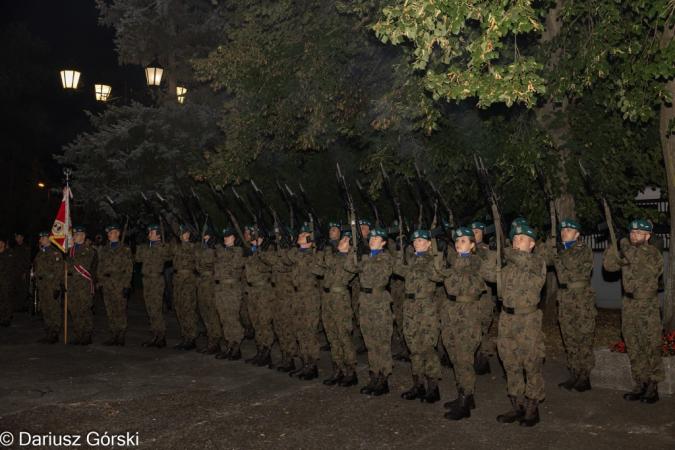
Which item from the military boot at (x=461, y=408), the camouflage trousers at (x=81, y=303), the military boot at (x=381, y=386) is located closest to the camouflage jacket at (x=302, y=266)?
the military boot at (x=381, y=386)

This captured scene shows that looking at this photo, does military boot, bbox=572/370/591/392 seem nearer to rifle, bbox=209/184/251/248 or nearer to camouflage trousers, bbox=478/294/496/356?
camouflage trousers, bbox=478/294/496/356

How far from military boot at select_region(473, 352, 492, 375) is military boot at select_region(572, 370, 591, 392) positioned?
1307 millimetres

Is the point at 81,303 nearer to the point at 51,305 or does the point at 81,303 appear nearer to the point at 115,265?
the point at 51,305

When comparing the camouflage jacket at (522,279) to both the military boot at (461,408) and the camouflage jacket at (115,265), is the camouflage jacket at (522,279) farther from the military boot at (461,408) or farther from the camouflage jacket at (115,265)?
the camouflage jacket at (115,265)

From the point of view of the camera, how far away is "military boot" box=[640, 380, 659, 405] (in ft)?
23.7

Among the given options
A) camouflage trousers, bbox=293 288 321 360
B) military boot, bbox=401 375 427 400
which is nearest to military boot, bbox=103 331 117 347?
camouflage trousers, bbox=293 288 321 360

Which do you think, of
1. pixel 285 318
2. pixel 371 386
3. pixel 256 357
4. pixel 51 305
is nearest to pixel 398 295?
pixel 285 318

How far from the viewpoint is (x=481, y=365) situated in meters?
8.91

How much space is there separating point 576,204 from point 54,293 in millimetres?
9816

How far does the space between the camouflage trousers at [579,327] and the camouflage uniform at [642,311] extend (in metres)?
0.42

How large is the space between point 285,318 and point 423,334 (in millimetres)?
2559

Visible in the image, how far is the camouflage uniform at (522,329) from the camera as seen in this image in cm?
661

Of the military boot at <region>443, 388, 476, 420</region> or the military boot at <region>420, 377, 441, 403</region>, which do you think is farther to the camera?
the military boot at <region>420, 377, 441, 403</region>

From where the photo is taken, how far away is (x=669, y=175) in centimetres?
937
